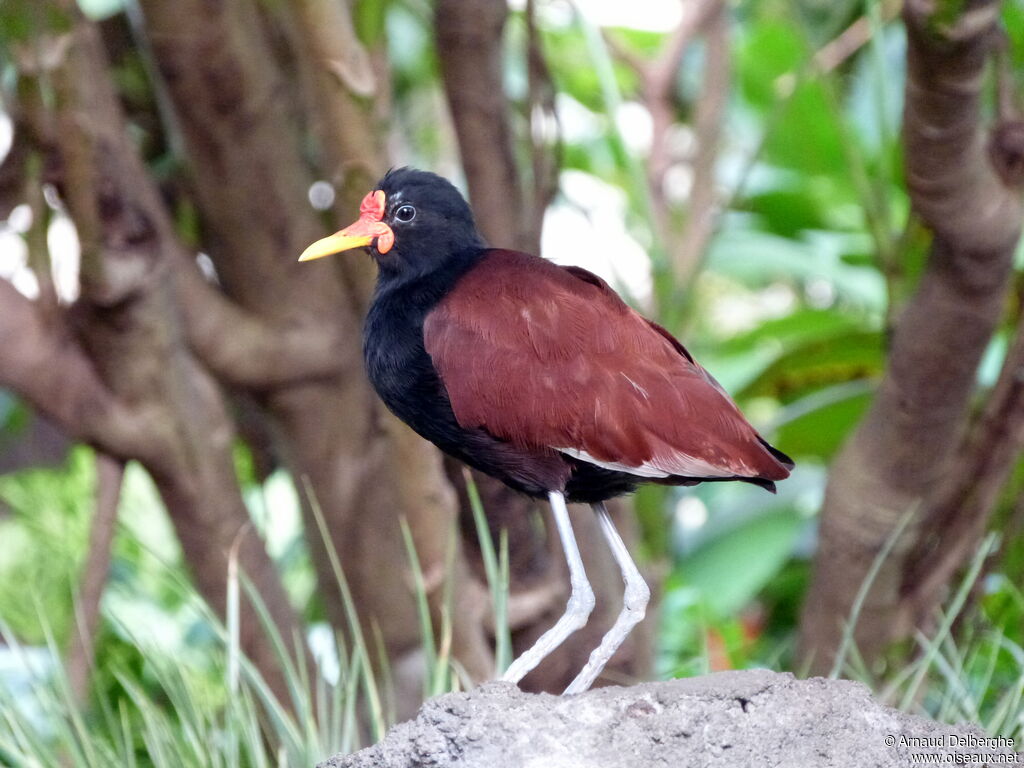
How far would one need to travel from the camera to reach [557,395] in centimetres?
161

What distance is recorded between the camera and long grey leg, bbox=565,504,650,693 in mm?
1638

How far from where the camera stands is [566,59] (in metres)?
4.77

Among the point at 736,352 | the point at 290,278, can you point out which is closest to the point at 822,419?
the point at 736,352

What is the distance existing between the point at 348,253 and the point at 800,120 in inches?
93.3

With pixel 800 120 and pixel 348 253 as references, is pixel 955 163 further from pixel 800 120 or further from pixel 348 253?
pixel 800 120

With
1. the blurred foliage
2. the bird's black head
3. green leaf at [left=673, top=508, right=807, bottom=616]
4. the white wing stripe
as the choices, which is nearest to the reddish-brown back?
the white wing stripe

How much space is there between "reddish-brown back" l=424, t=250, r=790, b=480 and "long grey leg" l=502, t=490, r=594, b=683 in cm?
9

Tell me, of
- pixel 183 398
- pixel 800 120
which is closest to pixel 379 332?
pixel 183 398

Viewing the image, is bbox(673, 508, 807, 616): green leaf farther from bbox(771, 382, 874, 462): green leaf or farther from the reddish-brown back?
the reddish-brown back

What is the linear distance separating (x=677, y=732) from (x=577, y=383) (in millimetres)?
458

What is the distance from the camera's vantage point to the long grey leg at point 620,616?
1.64 meters

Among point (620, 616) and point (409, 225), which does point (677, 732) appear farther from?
point (409, 225)

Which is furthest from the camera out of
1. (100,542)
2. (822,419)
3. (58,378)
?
(822,419)

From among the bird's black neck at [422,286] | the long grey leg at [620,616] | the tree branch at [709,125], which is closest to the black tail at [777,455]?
the long grey leg at [620,616]
